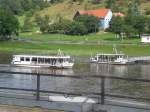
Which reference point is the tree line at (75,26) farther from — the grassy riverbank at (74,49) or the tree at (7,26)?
the grassy riverbank at (74,49)

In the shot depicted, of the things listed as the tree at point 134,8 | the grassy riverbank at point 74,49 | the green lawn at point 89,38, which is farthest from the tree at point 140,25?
the tree at point 134,8

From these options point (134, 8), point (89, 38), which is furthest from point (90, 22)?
point (134, 8)

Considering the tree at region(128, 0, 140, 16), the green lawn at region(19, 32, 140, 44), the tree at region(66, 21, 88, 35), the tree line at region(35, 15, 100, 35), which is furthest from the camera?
the tree at region(128, 0, 140, 16)

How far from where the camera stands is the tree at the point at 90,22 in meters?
170

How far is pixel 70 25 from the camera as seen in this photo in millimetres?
168375

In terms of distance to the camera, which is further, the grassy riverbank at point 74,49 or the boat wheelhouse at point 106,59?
the grassy riverbank at point 74,49

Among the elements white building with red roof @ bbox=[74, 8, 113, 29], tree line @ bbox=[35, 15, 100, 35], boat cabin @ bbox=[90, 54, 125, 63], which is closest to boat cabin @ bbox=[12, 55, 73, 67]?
boat cabin @ bbox=[90, 54, 125, 63]

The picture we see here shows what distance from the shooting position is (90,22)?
566 feet

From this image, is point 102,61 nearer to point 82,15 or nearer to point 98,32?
point 98,32

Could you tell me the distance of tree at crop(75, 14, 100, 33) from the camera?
170 meters

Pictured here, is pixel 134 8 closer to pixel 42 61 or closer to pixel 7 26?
pixel 7 26

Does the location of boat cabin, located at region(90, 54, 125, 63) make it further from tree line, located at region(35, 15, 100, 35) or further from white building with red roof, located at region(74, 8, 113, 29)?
white building with red roof, located at region(74, 8, 113, 29)

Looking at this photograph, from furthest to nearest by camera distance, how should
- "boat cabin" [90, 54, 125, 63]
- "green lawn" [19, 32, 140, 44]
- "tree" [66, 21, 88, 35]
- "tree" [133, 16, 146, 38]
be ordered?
"tree" [66, 21, 88, 35]
"tree" [133, 16, 146, 38]
"green lawn" [19, 32, 140, 44]
"boat cabin" [90, 54, 125, 63]

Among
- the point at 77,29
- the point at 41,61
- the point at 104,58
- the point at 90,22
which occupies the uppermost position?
the point at 90,22
